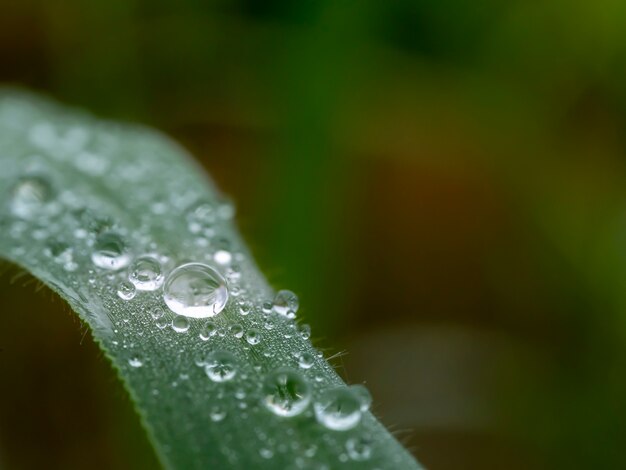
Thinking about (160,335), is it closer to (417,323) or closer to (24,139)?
(24,139)

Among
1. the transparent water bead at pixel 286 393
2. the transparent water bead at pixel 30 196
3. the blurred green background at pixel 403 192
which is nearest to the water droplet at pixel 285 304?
the transparent water bead at pixel 286 393

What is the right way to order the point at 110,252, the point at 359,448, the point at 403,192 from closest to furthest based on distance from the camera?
the point at 359,448 → the point at 110,252 → the point at 403,192

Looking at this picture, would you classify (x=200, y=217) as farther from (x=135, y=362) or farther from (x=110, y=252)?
(x=135, y=362)

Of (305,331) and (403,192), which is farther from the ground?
(305,331)

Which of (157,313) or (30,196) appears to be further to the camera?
(30,196)

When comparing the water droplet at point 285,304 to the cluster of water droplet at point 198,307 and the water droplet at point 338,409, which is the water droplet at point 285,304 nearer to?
the cluster of water droplet at point 198,307

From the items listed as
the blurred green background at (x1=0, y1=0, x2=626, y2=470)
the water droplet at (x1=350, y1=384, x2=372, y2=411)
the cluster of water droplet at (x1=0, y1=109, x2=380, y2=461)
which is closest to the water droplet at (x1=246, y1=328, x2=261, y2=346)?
the cluster of water droplet at (x1=0, y1=109, x2=380, y2=461)

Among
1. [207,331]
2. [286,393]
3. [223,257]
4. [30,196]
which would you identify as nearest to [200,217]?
[223,257]
